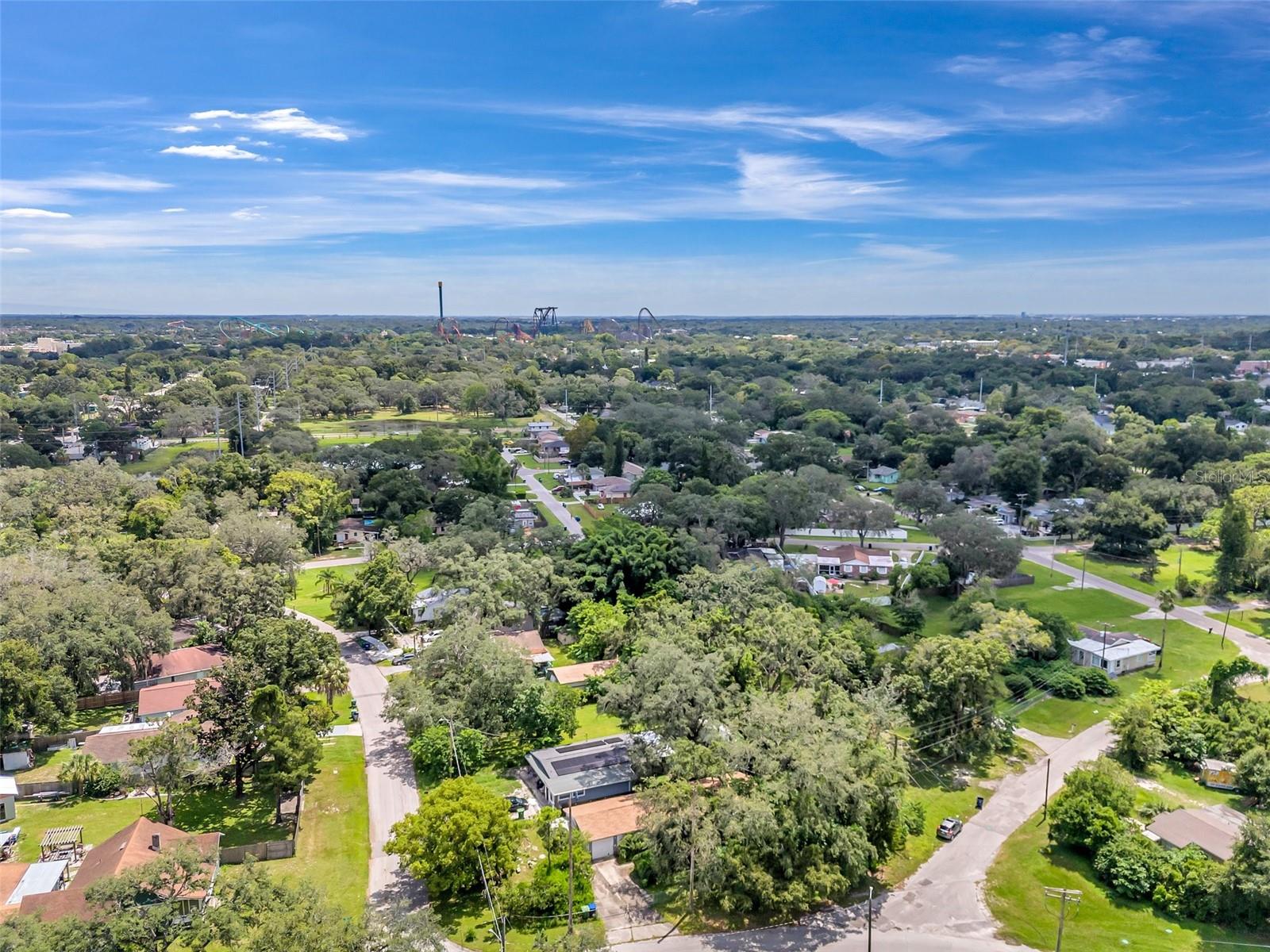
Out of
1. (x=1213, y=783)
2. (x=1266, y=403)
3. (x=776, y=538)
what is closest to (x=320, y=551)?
(x=776, y=538)

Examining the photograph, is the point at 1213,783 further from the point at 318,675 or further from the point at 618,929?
the point at 318,675

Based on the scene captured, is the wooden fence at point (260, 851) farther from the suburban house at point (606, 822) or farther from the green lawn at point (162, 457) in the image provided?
the green lawn at point (162, 457)


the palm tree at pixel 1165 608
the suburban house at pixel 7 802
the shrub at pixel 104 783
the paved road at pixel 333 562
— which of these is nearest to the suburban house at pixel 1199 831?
the palm tree at pixel 1165 608

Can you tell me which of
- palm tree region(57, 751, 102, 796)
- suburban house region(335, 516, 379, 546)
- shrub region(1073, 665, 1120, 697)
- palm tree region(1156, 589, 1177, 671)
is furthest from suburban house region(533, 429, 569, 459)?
palm tree region(57, 751, 102, 796)

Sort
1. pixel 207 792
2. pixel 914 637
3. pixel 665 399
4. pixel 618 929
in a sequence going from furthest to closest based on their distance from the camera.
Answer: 1. pixel 665 399
2. pixel 914 637
3. pixel 207 792
4. pixel 618 929

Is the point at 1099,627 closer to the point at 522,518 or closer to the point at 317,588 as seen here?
the point at 522,518
